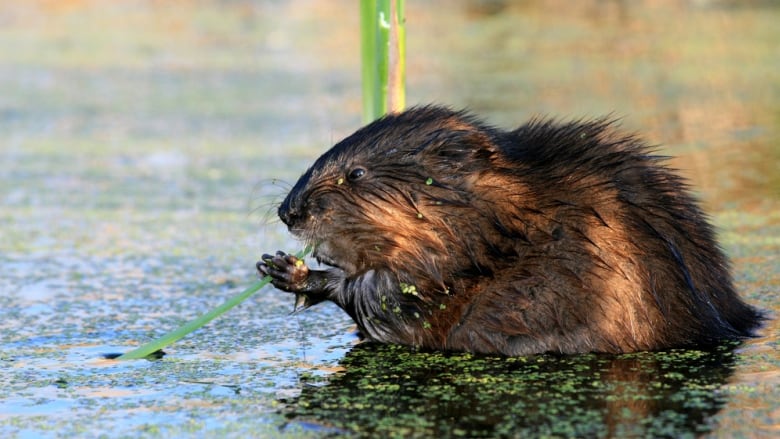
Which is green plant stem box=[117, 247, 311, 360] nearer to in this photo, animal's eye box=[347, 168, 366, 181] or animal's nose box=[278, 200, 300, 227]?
animal's nose box=[278, 200, 300, 227]

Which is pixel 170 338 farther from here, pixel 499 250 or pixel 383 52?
pixel 383 52

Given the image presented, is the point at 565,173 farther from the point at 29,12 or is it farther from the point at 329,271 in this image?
the point at 29,12

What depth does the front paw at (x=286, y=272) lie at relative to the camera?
159 inches

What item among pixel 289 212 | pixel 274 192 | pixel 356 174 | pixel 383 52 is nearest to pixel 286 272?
pixel 289 212

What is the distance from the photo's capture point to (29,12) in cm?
1541

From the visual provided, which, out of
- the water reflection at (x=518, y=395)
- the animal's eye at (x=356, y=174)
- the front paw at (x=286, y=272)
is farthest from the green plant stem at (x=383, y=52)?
the water reflection at (x=518, y=395)

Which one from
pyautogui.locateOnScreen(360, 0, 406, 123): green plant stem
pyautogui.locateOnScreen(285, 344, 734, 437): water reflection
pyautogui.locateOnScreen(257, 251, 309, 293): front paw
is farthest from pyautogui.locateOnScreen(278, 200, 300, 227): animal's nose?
pyautogui.locateOnScreen(360, 0, 406, 123): green plant stem

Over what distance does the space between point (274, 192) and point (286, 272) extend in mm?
2782

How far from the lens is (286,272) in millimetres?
4043

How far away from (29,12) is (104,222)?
990 centimetres

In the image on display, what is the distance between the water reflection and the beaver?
0.10 m

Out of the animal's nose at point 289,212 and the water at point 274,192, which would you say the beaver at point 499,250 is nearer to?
the animal's nose at point 289,212

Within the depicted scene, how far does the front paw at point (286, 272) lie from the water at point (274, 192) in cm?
21

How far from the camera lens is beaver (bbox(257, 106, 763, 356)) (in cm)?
385
